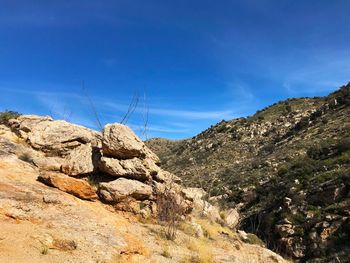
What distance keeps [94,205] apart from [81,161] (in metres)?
2.00

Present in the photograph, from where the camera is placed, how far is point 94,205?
11008 mm

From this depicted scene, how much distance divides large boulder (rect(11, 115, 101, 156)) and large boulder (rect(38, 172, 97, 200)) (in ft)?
8.41

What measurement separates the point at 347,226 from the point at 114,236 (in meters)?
14.0

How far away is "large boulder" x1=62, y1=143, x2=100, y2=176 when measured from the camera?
12.2 meters

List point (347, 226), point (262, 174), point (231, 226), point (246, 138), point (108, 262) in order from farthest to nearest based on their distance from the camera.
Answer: point (246, 138), point (262, 174), point (347, 226), point (231, 226), point (108, 262)

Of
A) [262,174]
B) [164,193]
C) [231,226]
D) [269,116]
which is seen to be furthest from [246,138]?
[164,193]

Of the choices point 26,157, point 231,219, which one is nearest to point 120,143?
point 26,157

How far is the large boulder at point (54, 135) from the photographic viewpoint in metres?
14.1

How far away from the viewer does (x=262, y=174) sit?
3200cm

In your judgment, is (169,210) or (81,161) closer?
(169,210)

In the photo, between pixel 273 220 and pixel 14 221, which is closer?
pixel 14 221

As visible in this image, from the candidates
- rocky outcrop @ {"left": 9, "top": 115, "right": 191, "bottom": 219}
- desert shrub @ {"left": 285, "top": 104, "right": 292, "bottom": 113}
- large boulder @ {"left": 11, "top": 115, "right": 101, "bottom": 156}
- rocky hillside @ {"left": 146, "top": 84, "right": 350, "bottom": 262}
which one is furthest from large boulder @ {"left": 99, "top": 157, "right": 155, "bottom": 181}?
desert shrub @ {"left": 285, "top": 104, "right": 292, "bottom": 113}

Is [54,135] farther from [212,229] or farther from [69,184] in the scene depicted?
[212,229]

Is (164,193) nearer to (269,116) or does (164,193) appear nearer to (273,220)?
(273,220)
